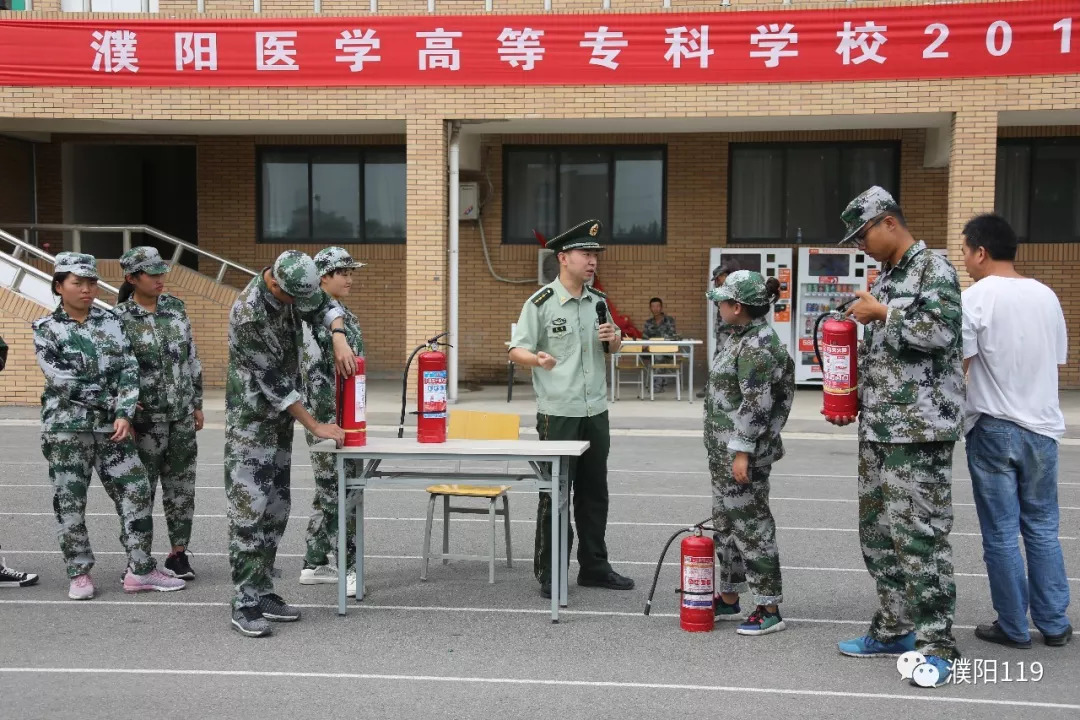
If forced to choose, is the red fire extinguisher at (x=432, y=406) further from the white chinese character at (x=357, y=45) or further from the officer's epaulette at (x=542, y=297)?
the white chinese character at (x=357, y=45)

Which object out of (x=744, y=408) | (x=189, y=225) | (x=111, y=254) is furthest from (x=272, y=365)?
(x=189, y=225)

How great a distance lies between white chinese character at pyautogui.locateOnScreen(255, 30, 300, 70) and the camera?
54.7ft

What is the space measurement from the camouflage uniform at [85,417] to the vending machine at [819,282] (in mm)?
13840

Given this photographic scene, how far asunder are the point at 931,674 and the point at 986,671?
39cm

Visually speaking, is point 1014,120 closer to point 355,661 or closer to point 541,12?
point 541,12

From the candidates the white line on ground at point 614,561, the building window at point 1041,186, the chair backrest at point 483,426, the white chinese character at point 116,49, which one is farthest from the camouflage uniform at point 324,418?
the building window at point 1041,186

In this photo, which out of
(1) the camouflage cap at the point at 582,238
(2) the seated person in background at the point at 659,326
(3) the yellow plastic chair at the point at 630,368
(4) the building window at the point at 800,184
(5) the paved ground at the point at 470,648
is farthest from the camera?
(4) the building window at the point at 800,184

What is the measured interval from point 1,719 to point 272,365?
6.91 ft

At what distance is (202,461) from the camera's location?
486 inches

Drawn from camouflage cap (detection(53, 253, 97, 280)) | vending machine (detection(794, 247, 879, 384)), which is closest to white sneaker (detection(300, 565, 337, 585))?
camouflage cap (detection(53, 253, 97, 280))

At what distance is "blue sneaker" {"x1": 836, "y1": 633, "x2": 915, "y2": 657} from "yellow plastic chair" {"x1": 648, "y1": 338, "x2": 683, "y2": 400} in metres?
11.6

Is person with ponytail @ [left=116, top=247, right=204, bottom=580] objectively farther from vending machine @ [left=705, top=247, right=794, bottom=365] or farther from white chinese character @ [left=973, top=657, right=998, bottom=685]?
vending machine @ [left=705, top=247, right=794, bottom=365]

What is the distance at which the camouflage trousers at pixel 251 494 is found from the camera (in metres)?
6.22

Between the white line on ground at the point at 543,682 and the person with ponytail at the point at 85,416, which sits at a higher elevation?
the person with ponytail at the point at 85,416
